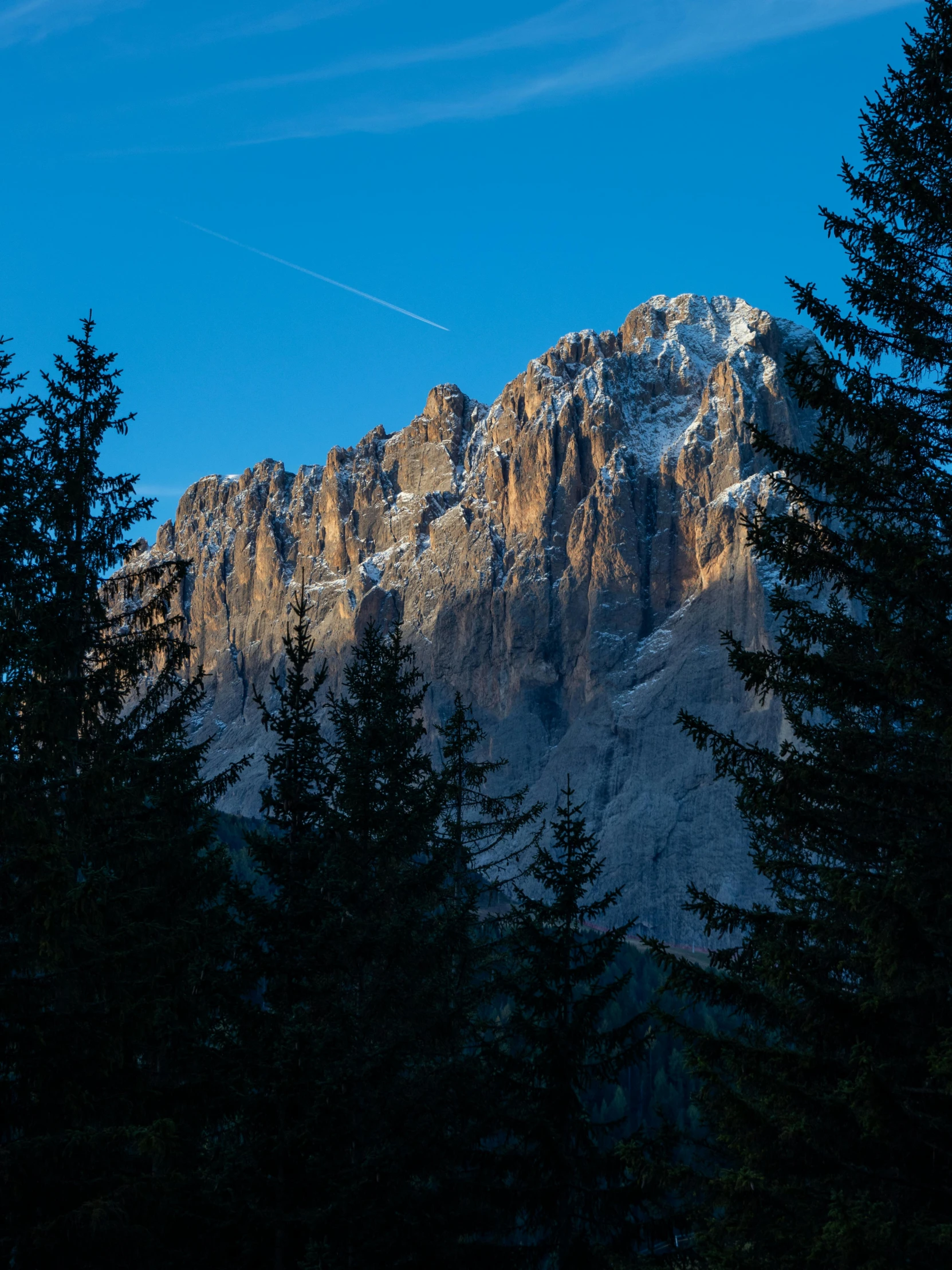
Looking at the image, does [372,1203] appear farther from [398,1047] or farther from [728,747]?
[728,747]

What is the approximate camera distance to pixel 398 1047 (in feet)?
48.8

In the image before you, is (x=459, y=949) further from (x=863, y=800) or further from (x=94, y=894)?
(x=863, y=800)

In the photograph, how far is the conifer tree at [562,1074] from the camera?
52.5ft

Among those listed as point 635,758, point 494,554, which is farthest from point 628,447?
point 635,758

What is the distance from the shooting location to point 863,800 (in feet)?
30.9

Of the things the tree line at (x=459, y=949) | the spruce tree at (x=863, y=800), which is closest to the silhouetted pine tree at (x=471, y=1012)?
the tree line at (x=459, y=949)

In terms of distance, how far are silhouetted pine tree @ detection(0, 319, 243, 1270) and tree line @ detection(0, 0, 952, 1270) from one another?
0.05 meters

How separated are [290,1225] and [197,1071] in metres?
2.24

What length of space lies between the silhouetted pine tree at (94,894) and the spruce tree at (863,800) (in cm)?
558

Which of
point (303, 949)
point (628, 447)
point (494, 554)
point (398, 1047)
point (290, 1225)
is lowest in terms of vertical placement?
point (290, 1225)

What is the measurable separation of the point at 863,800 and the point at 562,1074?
8.86 metres

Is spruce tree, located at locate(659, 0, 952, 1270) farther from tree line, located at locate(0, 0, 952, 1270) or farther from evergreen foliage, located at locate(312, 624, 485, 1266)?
evergreen foliage, located at locate(312, 624, 485, 1266)

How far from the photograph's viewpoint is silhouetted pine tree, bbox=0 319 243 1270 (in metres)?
10.6

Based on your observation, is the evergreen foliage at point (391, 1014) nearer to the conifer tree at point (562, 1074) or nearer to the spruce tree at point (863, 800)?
the conifer tree at point (562, 1074)
